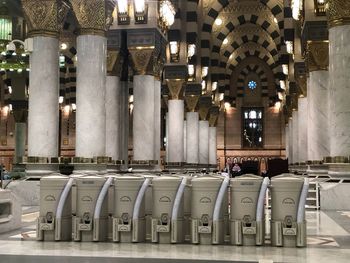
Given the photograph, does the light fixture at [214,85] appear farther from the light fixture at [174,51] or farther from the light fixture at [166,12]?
the light fixture at [166,12]

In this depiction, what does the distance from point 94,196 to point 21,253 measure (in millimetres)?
1512

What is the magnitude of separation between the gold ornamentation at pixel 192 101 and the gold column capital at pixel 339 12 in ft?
55.4

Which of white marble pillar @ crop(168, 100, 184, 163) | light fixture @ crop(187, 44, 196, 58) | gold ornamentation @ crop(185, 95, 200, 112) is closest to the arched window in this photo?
gold ornamentation @ crop(185, 95, 200, 112)

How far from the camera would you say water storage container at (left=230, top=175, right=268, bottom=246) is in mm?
7508

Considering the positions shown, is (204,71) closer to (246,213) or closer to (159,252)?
(246,213)

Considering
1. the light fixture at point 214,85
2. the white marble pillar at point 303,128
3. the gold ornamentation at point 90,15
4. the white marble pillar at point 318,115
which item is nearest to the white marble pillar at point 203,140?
the light fixture at point 214,85

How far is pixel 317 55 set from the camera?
64.0 ft

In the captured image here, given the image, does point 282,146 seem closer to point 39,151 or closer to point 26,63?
point 26,63

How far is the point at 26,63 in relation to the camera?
89.2 ft

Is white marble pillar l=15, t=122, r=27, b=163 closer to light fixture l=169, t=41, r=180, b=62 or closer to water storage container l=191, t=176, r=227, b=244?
light fixture l=169, t=41, r=180, b=62

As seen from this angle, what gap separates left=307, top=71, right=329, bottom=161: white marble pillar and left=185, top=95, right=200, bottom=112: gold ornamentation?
11218mm

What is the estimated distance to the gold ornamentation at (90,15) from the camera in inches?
533

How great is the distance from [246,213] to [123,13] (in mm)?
13077

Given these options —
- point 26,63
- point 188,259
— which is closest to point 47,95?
point 188,259
